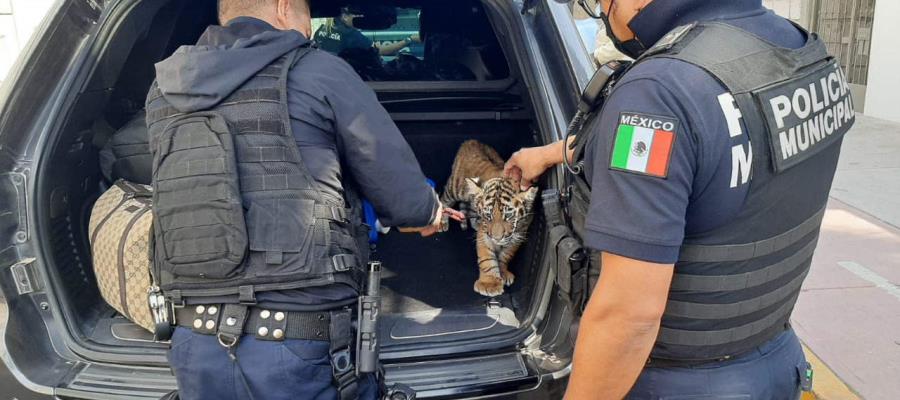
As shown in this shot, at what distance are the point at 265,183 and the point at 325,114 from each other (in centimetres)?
22

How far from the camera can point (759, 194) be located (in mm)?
1255

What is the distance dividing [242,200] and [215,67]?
32cm

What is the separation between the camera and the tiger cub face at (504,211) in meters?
3.13

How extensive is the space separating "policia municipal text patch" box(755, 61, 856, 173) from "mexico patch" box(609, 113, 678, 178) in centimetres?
22

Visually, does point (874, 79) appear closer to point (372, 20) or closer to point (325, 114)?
point (372, 20)

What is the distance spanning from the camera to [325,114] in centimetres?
163

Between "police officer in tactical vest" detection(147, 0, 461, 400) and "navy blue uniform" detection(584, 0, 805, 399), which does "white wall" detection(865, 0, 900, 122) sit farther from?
"police officer in tactical vest" detection(147, 0, 461, 400)

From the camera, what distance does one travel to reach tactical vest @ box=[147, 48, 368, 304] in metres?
1.56

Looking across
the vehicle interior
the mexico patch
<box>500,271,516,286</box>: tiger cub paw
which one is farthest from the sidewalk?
the mexico patch

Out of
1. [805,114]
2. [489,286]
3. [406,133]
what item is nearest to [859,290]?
[489,286]

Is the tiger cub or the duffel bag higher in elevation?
the duffel bag

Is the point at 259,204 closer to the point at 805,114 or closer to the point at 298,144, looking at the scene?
the point at 298,144

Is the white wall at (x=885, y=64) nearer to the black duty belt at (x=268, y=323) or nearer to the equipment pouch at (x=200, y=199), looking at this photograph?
the black duty belt at (x=268, y=323)

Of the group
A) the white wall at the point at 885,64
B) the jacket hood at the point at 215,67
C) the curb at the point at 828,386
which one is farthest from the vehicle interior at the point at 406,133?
the white wall at the point at 885,64
